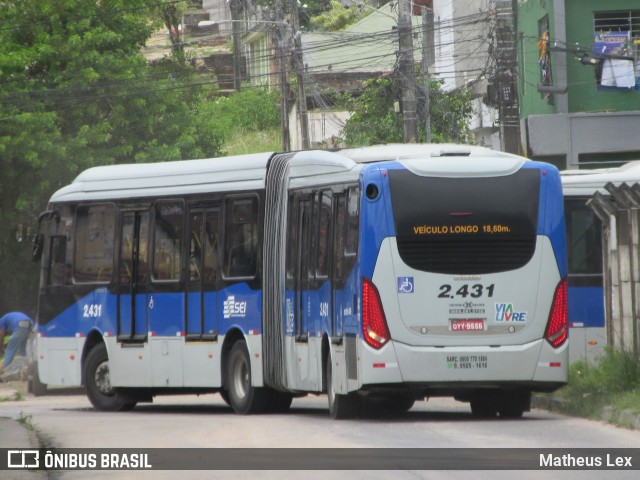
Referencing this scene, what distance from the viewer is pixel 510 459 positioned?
11.4m

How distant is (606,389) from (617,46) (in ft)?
63.6

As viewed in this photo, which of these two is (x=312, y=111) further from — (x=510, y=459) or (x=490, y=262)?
(x=510, y=459)

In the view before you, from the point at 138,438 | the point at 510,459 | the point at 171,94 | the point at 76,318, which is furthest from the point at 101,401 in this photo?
the point at 171,94

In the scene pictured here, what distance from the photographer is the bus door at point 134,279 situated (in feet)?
67.7

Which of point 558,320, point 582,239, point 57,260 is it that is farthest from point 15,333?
point 558,320

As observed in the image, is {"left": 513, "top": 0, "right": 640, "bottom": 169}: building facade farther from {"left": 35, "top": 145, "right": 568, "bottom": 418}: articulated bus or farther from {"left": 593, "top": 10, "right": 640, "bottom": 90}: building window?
{"left": 35, "top": 145, "right": 568, "bottom": 418}: articulated bus

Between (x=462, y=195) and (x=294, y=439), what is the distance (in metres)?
3.63

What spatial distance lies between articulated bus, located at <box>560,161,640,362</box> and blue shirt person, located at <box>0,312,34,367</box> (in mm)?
12126

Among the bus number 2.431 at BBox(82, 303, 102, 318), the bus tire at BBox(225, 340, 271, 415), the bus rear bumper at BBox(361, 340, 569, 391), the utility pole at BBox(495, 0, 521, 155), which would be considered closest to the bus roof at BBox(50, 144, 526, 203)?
the bus number 2.431 at BBox(82, 303, 102, 318)

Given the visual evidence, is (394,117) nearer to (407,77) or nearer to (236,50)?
(407,77)

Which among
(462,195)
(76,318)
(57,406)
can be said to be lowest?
(57,406)

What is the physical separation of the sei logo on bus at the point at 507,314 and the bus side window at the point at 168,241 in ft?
19.0

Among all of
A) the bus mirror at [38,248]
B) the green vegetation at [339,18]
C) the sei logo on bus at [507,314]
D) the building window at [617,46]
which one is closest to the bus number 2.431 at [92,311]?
the bus mirror at [38,248]

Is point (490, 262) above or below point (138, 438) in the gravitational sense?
above
